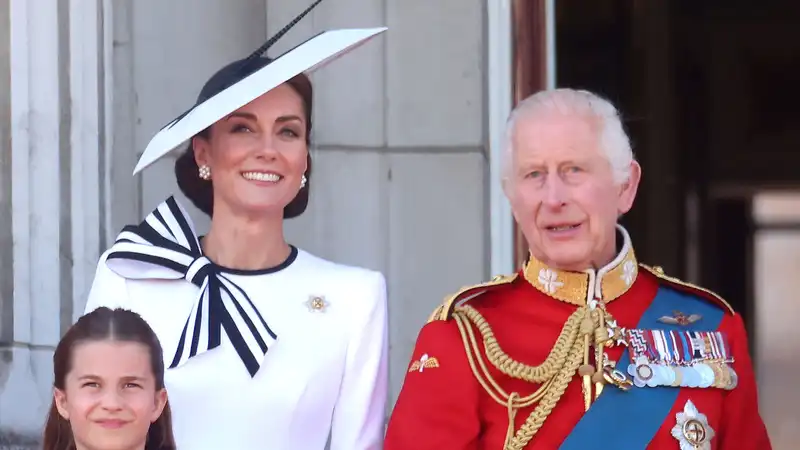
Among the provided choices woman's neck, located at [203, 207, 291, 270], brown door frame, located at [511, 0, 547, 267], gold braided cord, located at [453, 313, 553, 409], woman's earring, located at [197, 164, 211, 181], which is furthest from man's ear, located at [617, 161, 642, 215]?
brown door frame, located at [511, 0, 547, 267]

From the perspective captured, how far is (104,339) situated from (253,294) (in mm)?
315

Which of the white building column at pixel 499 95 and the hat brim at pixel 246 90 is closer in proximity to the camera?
the hat brim at pixel 246 90

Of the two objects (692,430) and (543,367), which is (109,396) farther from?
(692,430)

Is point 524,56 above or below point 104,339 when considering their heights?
above

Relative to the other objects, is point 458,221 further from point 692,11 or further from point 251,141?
point 692,11

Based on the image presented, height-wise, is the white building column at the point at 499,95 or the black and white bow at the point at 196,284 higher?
the white building column at the point at 499,95

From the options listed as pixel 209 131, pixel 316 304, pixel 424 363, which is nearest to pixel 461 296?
pixel 424 363

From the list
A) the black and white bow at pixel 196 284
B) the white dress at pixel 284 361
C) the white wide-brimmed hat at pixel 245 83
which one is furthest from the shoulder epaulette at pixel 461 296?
the white wide-brimmed hat at pixel 245 83

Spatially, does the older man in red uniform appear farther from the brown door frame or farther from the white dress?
the brown door frame

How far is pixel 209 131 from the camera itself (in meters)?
2.18

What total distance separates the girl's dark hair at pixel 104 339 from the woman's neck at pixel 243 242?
0.85ft

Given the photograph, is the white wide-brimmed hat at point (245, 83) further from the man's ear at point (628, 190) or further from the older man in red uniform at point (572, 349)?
the man's ear at point (628, 190)

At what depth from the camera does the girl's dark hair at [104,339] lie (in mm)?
1940

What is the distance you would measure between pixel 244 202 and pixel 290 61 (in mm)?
224
